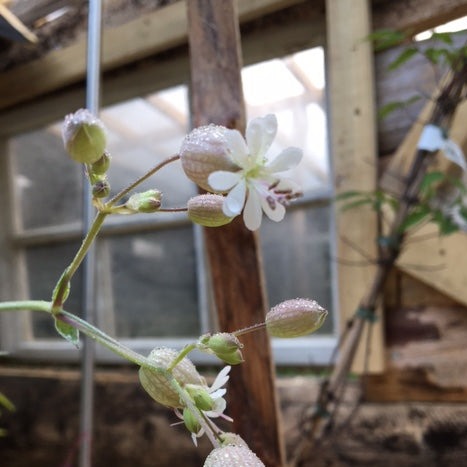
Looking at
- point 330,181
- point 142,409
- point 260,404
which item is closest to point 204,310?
point 142,409

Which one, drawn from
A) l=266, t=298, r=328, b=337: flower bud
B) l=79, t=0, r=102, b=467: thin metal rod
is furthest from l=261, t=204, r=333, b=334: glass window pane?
l=266, t=298, r=328, b=337: flower bud

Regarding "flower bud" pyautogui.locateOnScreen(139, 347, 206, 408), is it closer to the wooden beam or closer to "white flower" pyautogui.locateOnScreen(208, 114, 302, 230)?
"white flower" pyautogui.locateOnScreen(208, 114, 302, 230)

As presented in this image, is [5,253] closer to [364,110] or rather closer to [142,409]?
[142,409]

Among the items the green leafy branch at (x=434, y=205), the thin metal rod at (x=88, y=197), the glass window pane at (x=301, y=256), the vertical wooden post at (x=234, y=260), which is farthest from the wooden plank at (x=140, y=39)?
the thin metal rod at (x=88, y=197)

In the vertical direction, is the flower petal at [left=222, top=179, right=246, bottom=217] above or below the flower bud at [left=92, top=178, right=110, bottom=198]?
below

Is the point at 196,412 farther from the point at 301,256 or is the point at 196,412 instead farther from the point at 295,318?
the point at 301,256

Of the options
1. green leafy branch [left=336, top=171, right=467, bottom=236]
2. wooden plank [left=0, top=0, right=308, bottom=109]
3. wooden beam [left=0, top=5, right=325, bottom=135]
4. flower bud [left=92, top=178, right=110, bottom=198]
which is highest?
wooden plank [left=0, top=0, right=308, bottom=109]
